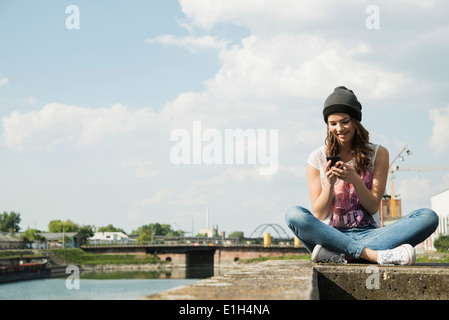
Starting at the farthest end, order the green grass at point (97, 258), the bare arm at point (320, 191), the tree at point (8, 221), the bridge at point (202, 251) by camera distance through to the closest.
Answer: the tree at point (8, 221) < the green grass at point (97, 258) < the bridge at point (202, 251) < the bare arm at point (320, 191)

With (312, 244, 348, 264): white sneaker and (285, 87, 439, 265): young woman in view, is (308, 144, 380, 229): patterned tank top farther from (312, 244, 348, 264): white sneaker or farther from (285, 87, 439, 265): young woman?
(312, 244, 348, 264): white sneaker

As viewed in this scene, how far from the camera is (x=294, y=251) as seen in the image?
78.3m

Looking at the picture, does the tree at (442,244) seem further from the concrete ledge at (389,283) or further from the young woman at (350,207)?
the concrete ledge at (389,283)

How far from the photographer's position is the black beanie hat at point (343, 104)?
421cm

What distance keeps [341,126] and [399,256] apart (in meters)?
1.26

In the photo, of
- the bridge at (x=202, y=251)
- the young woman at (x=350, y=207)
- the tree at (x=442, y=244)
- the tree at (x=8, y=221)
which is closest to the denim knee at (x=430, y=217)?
the young woman at (x=350, y=207)

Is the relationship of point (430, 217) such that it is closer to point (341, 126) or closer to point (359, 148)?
point (359, 148)

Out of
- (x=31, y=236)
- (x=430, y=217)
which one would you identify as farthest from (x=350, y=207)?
(x=31, y=236)

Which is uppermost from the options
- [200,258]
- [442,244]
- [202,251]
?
[442,244]

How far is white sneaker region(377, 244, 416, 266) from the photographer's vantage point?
12.1 ft

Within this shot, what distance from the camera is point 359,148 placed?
14.4 feet

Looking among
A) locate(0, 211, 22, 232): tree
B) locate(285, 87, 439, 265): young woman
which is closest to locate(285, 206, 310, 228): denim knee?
locate(285, 87, 439, 265): young woman

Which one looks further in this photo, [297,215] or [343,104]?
[343,104]
